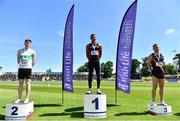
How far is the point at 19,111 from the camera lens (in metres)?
10.1

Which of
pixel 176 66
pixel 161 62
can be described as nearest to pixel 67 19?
pixel 161 62

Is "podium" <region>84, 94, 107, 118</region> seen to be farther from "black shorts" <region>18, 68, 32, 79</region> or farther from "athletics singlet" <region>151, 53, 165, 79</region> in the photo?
"athletics singlet" <region>151, 53, 165, 79</region>

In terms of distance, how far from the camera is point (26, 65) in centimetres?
1106

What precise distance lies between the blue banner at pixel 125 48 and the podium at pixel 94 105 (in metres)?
3.09

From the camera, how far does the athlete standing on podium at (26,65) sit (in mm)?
11023

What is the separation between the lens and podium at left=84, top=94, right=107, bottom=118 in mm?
10422

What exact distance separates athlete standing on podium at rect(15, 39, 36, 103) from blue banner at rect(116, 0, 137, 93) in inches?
150

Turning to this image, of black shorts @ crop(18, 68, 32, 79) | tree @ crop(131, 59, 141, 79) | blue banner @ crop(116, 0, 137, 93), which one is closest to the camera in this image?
black shorts @ crop(18, 68, 32, 79)

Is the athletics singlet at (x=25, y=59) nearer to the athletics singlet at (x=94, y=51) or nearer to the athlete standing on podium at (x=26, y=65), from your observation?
the athlete standing on podium at (x=26, y=65)

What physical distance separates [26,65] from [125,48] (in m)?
4.17

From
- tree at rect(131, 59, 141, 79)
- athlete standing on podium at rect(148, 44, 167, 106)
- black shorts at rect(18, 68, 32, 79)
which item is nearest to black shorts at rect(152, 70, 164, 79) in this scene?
athlete standing on podium at rect(148, 44, 167, 106)

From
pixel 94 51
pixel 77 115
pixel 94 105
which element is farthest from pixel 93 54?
pixel 77 115

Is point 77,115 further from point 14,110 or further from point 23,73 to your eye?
point 23,73

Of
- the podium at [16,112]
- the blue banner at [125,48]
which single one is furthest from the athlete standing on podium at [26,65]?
the blue banner at [125,48]
